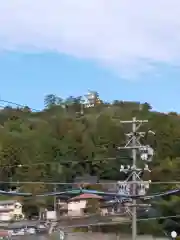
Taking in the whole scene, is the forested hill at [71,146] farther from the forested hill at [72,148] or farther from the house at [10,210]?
the house at [10,210]

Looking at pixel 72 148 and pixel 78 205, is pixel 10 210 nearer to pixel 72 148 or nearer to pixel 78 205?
pixel 78 205

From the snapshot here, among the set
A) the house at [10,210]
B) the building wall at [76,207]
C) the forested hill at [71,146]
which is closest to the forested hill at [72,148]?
the forested hill at [71,146]

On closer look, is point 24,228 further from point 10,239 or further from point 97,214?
point 97,214

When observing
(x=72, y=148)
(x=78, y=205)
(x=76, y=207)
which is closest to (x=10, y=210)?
(x=76, y=207)

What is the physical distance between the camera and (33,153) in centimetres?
2512

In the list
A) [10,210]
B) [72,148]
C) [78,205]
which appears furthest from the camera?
[72,148]

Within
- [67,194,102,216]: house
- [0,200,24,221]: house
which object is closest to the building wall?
[67,194,102,216]: house

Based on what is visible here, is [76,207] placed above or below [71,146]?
below

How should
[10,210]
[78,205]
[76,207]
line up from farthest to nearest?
[10,210] → [76,207] → [78,205]

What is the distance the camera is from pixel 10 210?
27.6m

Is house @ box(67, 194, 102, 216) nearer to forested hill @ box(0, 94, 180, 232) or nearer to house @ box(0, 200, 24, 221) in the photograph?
forested hill @ box(0, 94, 180, 232)

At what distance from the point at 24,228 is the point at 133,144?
8.51 meters

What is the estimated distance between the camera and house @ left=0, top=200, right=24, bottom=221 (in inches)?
1024

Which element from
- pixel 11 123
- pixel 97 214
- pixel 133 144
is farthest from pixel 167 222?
pixel 133 144
